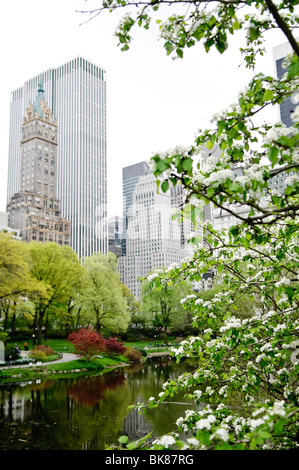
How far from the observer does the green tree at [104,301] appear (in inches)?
1746

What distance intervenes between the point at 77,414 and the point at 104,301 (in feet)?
92.7

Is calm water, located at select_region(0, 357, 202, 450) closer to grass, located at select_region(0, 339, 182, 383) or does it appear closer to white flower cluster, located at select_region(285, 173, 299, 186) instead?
grass, located at select_region(0, 339, 182, 383)

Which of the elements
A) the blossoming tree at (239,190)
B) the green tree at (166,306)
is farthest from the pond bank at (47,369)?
the blossoming tree at (239,190)

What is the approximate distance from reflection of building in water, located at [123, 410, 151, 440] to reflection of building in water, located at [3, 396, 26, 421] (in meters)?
4.72

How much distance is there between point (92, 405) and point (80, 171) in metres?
167

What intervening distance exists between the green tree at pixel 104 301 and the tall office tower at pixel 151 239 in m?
128

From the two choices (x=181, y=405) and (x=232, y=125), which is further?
(x=181, y=405)

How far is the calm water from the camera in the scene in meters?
12.8

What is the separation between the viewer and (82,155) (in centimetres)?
18138
